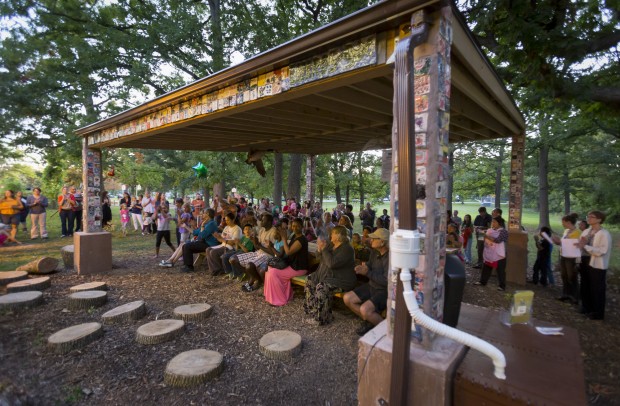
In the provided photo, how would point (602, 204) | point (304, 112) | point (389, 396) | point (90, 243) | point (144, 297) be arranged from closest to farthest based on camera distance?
point (389, 396)
point (304, 112)
point (144, 297)
point (90, 243)
point (602, 204)

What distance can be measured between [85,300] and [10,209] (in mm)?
8455

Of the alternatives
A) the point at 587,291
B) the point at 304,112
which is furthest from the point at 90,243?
the point at 587,291

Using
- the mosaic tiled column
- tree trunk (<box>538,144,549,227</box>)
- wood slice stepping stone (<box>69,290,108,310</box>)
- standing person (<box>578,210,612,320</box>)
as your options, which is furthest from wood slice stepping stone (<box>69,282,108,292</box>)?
tree trunk (<box>538,144,549,227</box>)

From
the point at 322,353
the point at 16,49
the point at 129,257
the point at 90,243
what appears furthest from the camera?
the point at 16,49

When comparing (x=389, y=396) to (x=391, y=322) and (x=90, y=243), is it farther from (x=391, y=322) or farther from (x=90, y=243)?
(x=90, y=243)

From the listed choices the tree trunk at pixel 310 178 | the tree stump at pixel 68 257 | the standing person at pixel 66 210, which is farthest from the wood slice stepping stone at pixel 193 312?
the standing person at pixel 66 210

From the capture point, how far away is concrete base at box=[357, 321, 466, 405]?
6.70ft

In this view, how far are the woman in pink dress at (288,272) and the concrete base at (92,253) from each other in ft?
14.9

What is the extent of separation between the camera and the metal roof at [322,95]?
103 inches

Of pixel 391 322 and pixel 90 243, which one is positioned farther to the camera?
pixel 90 243

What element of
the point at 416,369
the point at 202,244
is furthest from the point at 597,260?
the point at 202,244

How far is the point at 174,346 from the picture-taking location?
386cm

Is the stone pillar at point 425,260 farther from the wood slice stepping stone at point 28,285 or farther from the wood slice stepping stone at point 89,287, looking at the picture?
the wood slice stepping stone at point 28,285

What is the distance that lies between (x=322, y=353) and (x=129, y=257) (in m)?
7.17
